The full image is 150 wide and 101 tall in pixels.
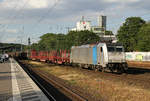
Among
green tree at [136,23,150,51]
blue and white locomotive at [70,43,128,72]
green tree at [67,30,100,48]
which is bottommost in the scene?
blue and white locomotive at [70,43,128,72]

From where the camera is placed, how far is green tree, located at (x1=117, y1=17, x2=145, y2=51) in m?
74.9

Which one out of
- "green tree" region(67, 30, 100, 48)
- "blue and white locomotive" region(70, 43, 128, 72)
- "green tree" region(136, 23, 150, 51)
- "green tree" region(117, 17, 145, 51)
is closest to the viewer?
"blue and white locomotive" region(70, 43, 128, 72)

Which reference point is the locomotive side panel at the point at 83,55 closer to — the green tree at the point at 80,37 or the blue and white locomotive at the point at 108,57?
the blue and white locomotive at the point at 108,57

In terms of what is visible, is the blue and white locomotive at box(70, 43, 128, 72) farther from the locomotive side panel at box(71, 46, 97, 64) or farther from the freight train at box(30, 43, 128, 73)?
the locomotive side panel at box(71, 46, 97, 64)

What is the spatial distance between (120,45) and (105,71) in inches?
141

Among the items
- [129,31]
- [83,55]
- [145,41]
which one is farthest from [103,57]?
[129,31]

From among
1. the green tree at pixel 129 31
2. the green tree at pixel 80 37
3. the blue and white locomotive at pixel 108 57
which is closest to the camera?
the blue and white locomotive at pixel 108 57

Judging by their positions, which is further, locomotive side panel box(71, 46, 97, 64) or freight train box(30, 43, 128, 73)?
locomotive side panel box(71, 46, 97, 64)

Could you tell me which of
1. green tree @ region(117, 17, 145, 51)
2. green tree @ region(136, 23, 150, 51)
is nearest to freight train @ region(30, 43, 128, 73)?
green tree @ region(136, 23, 150, 51)

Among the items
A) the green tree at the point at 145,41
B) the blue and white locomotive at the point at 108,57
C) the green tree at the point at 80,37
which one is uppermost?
the green tree at the point at 80,37

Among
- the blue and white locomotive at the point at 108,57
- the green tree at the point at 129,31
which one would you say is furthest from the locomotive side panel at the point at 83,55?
the green tree at the point at 129,31

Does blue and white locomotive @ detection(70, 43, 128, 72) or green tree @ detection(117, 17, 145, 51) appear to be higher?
green tree @ detection(117, 17, 145, 51)

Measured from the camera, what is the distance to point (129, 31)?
75.9 m

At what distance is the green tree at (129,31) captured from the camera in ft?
246
